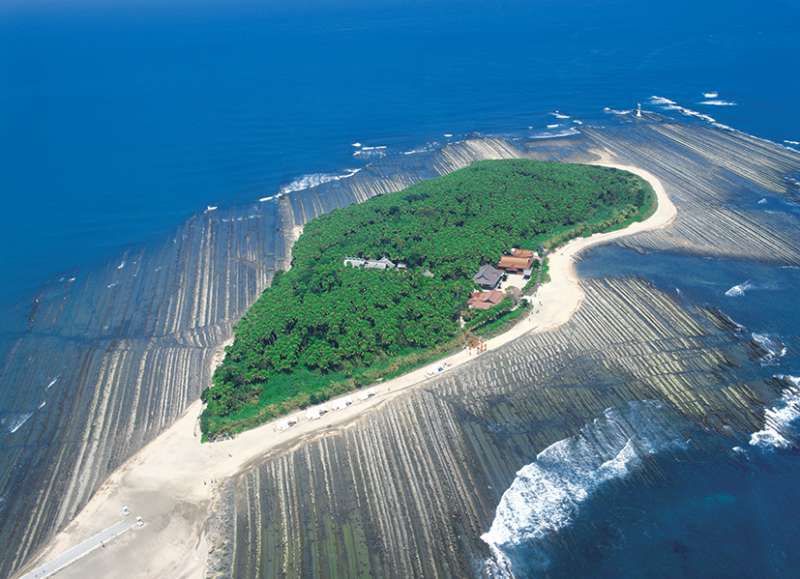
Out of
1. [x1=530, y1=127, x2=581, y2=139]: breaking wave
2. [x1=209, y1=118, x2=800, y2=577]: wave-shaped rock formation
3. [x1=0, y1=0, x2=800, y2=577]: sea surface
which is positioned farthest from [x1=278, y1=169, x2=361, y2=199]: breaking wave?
[x1=209, y1=118, x2=800, y2=577]: wave-shaped rock formation

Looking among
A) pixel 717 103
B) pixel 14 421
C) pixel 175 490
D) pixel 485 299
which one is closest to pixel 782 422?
pixel 485 299

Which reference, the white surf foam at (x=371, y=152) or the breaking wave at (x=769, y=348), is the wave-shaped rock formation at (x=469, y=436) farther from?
the white surf foam at (x=371, y=152)

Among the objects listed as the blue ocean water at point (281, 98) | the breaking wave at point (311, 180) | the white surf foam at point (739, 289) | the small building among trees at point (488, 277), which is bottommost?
the white surf foam at point (739, 289)

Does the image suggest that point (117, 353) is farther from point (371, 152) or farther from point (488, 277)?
point (371, 152)

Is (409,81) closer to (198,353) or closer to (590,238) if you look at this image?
(590,238)

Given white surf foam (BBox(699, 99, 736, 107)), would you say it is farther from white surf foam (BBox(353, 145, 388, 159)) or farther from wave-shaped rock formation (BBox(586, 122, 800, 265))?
white surf foam (BBox(353, 145, 388, 159))

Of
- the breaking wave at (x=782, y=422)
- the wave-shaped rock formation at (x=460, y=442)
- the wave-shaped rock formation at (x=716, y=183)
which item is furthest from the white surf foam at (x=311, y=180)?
the breaking wave at (x=782, y=422)
